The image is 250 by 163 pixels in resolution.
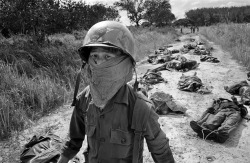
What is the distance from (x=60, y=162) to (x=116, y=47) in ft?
3.38

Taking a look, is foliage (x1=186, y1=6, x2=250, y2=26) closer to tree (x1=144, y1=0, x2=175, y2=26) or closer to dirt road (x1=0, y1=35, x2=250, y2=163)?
tree (x1=144, y1=0, x2=175, y2=26)

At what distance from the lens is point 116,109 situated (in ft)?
4.74

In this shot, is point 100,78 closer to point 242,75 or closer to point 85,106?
point 85,106

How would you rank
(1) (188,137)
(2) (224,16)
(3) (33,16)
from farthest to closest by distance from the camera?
(2) (224,16) < (3) (33,16) < (1) (188,137)

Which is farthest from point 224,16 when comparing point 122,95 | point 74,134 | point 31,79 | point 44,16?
point 74,134

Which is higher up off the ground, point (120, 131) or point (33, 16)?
point (33, 16)

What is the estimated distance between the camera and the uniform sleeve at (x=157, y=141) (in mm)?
1402

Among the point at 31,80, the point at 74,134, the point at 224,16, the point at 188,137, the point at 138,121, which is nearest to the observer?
the point at 138,121

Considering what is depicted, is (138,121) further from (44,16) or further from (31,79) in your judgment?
(44,16)

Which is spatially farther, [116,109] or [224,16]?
[224,16]

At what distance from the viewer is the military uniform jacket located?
1.42 metres

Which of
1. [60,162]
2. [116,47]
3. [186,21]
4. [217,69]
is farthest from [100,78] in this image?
[186,21]

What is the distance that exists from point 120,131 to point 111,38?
619 mm

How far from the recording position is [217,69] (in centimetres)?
787
